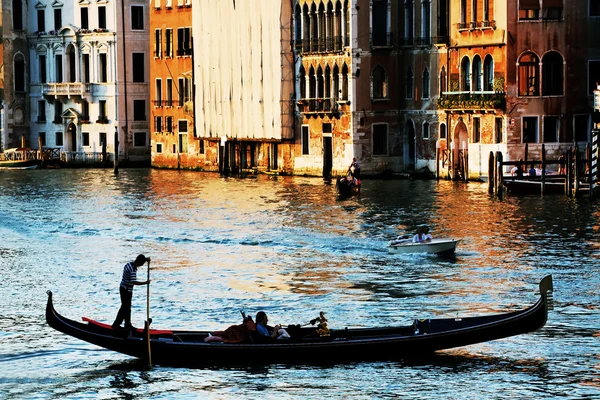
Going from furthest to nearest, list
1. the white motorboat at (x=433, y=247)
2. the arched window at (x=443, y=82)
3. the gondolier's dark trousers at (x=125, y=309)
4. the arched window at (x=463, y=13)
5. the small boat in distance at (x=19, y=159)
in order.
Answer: the small boat in distance at (x=19, y=159) < the arched window at (x=443, y=82) < the arched window at (x=463, y=13) < the white motorboat at (x=433, y=247) < the gondolier's dark trousers at (x=125, y=309)

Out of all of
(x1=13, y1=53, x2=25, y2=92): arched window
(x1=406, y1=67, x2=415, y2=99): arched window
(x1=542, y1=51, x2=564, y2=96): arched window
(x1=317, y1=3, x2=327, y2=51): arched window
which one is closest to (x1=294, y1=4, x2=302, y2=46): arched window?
(x1=317, y1=3, x2=327, y2=51): arched window

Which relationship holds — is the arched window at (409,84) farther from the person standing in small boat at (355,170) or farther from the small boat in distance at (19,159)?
the small boat in distance at (19,159)

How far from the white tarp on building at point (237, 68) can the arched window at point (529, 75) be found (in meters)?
13.8

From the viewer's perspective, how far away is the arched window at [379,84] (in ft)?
224

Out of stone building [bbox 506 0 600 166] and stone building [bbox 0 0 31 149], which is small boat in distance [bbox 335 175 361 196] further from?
stone building [bbox 0 0 31 149]

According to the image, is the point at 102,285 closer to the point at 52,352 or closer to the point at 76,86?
the point at 52,352

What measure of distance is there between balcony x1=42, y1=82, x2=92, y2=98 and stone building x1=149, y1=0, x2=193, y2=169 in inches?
196

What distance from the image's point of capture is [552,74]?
61.6m

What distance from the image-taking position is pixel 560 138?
61562mm

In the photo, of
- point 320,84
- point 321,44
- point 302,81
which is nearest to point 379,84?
point 320,84

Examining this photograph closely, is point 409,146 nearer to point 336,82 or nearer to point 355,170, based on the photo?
point 336,82

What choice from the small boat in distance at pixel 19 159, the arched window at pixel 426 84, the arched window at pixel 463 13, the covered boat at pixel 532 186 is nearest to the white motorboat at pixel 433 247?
the covered boat at pixel 532 186

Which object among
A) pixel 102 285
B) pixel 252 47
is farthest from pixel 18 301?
pixel 252 47

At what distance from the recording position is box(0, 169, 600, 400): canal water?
26.5 m
